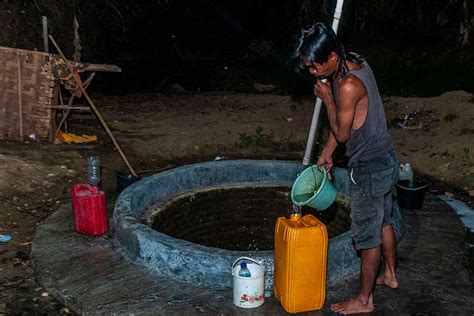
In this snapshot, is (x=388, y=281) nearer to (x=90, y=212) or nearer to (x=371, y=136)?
(x=371, y=136)

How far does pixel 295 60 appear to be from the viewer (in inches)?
137

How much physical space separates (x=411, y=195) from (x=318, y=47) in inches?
104

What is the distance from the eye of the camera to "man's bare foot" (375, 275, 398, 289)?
159 inches

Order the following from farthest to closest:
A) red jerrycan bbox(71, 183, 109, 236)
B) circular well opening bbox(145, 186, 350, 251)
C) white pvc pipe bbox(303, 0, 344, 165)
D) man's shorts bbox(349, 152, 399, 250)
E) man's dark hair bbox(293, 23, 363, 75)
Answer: circular well opening bbox(145, 186, 350, 251)
red jerrycan bbox(71, 183, 109, 236)
white pvc pipe bbox(303, 0, 344, 165)
man's shorts bbox(349, 152, 399, 250)
man's dark hair bbox(293, 23, 363, 75)

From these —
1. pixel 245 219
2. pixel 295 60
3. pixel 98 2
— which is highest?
pixel 98 2

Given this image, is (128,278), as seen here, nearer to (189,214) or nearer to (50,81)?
(189,214)

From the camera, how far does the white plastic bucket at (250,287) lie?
367 cm

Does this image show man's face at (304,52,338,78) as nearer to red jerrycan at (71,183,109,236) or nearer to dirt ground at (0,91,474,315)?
red jerrycan at (71,183,109,236)

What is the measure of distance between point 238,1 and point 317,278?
46.7ft

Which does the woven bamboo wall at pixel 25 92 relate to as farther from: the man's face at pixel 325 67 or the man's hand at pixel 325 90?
the man's face at pixel 325 67

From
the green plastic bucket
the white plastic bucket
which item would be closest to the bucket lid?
the green plastic bucket

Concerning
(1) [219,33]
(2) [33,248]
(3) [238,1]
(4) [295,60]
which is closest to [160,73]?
(1) [219,33]

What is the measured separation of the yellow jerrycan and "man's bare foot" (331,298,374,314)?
0.12 metres

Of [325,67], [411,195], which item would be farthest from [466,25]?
[325,67]
